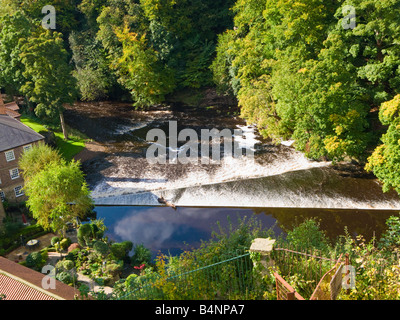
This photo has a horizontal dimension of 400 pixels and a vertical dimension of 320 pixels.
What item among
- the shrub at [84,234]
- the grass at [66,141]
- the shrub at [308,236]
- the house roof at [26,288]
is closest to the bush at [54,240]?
the shrub at [84,234]

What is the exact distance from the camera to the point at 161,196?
32188 millimetres

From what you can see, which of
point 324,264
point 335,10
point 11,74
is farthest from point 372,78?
point 11,74

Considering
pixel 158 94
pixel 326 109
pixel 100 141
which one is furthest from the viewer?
pixel 158 94

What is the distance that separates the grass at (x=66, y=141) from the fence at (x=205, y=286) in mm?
27860

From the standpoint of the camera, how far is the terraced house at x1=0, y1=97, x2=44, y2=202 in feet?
103

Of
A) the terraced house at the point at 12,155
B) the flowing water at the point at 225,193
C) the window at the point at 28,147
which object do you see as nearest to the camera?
the flowing water at the point at 225,193

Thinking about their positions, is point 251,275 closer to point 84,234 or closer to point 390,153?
point 84,234

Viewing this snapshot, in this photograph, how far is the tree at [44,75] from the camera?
131 feet

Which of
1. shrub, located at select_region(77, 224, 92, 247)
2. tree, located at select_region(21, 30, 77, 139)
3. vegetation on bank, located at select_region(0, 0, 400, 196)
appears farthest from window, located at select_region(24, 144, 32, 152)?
shrub, located at select_region(77, 224, 92, 247)

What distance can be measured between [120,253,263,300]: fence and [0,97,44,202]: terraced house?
20.7 m

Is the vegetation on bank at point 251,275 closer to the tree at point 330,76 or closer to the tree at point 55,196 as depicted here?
the tree at point 55,196

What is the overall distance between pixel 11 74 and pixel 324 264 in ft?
132

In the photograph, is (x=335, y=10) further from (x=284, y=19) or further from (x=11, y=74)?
(x=11, y=74)

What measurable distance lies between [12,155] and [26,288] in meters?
17.1
